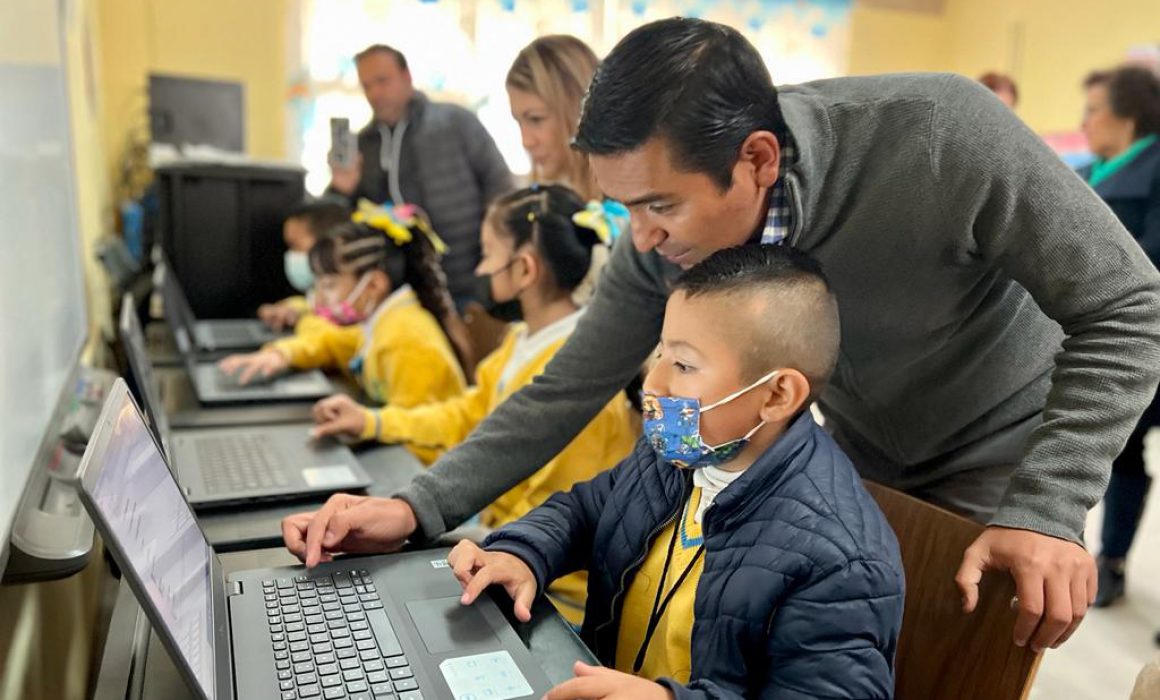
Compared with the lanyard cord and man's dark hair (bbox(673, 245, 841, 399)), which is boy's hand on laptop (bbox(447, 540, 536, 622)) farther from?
man's dark hair (bbox(673, 245, 841, 399))

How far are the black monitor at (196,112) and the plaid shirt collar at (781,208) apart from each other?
3.52 metres

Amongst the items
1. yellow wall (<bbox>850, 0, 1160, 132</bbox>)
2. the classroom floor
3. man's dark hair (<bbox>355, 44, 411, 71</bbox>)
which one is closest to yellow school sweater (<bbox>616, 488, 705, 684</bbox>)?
the classroom floor

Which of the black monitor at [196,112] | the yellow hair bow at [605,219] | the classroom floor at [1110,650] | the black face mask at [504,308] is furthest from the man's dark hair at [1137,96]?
the black monitor at [196,112]

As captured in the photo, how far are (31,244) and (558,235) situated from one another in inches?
30.7

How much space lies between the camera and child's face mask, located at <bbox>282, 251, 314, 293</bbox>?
2.65 m

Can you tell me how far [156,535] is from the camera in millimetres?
670

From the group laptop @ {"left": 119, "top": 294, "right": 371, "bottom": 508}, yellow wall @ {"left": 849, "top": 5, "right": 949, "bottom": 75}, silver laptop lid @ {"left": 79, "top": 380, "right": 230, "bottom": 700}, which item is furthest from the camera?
yellow wall @ {"left": 849, "top": 5, "right": 949, "bottom": 75}

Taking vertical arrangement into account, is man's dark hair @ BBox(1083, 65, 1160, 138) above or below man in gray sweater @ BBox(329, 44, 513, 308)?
above

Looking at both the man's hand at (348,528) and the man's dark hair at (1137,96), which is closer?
the man's hand at (348,528)

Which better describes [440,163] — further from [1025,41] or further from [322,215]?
[1025,41]

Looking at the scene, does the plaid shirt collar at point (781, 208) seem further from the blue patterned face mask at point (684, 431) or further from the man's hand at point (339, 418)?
the man's hand at point (339, 418)

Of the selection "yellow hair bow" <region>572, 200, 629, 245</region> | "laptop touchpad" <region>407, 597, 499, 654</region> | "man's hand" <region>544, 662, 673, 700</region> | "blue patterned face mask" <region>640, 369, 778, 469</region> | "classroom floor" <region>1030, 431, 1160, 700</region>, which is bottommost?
"classroom floor" <region>1030, 431, 1160, 700</region>

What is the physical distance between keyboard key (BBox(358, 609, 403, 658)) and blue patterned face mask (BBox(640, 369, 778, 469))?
30 centimetres

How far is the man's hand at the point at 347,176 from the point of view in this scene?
8.26ft
